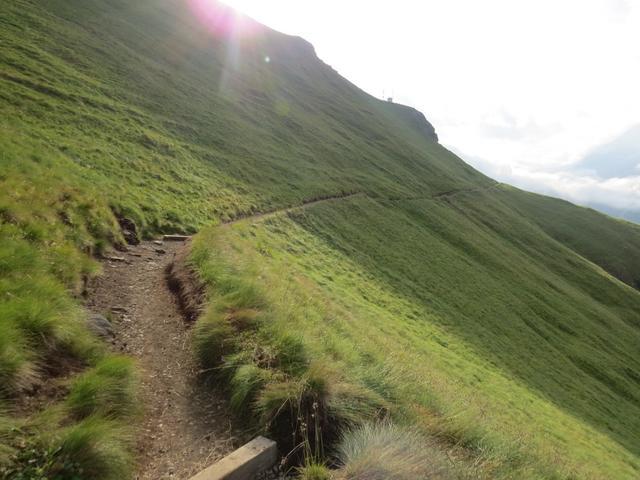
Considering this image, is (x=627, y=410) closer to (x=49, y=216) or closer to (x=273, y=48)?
(x=49, y=216)

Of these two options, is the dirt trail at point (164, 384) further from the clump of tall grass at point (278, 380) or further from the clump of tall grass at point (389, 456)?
the clump of tall grass at point (389, 456)

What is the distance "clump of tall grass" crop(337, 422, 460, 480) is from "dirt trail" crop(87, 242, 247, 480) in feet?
6.33

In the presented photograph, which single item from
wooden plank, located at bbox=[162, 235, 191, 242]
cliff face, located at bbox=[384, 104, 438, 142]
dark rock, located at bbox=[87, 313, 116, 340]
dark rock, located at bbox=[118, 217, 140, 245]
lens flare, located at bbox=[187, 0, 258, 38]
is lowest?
wooden plank, located at bbox=[162, 235, 191, 242]

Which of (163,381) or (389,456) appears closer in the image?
(389,456)

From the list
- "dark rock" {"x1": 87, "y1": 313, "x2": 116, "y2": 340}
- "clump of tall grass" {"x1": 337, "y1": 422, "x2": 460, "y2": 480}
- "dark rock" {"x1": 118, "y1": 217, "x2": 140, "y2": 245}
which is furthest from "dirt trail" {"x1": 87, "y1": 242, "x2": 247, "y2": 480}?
"dark rock" {"x1": 118, "y1": 217, "x2": 140, "y2": 245}

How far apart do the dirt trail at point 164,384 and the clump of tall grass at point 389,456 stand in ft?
6.33

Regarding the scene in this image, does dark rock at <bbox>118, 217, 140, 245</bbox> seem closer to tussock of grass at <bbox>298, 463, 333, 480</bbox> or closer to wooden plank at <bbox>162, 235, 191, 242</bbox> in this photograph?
wooden plank at <bbox>162, 235, 191, 242</bbox>

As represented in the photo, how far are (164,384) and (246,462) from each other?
287 centimetres

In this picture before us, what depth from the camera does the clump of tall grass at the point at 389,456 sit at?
5387 mm

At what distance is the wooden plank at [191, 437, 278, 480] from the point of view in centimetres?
557

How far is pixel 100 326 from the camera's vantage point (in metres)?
8.83

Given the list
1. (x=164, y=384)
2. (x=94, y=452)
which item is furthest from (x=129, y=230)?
(x=94, y=452)

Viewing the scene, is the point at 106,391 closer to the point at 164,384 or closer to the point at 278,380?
the point at 164,384

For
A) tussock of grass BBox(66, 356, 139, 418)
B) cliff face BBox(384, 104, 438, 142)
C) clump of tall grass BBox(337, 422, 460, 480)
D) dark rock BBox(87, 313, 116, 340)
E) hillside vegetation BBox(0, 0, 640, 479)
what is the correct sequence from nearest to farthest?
1. clump of tall grass BBox(337, 422, 460, 480)
2. tussock of grass BBox(66, 356, 139, 418)
3. hillside vegetation BBox(0, 0, 640, 479)
4. dark rock BBox(87, 313, 116, 340)
5. cliff face BBox(384, 104, 438, 142)
